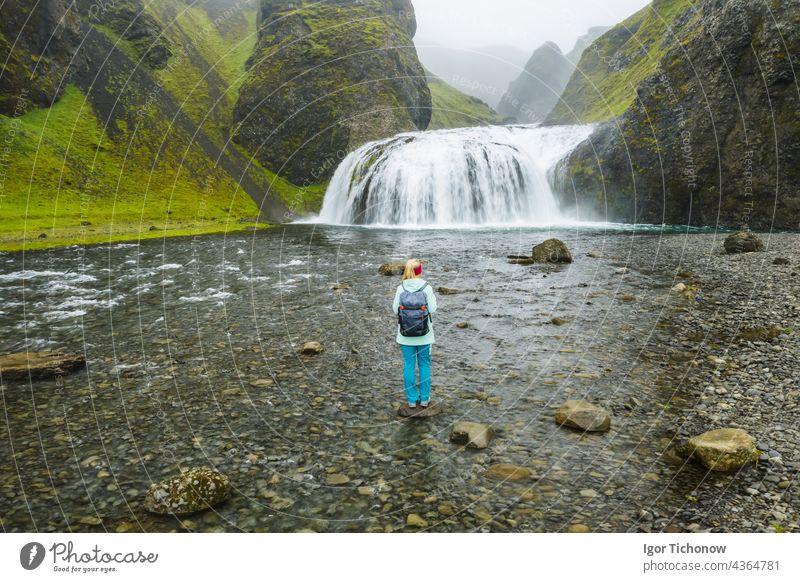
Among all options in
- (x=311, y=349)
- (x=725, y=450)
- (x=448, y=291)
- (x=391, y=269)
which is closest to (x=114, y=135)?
(x=391, y=269)

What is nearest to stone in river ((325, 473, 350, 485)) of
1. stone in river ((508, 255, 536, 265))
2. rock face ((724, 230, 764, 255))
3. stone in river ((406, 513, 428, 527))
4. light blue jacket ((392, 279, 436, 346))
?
stone in river ((406, 513, 428, 527))

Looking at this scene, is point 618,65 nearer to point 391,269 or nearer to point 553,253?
point 553,253

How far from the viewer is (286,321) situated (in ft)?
51.0

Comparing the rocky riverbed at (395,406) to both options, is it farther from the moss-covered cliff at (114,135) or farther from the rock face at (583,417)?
the moss-covered cliff at (114,135)

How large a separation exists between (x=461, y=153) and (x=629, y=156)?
1861cm

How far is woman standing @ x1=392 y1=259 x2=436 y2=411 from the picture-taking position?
27.6ft

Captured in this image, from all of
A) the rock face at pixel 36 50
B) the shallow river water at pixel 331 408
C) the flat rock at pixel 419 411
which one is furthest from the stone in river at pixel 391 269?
the rock face at pixel 36 50

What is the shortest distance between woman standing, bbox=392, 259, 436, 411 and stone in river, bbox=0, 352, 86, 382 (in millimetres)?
8260

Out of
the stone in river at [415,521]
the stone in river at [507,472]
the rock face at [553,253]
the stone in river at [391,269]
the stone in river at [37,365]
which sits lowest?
the stone in river at [415,521]

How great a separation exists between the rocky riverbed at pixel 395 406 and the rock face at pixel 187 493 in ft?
0.50

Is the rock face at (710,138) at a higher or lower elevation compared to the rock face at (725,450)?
higher

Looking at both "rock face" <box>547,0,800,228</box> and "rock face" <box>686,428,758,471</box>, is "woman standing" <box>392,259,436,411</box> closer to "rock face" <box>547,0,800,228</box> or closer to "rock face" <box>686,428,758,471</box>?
"rock face" <box>686,428,758,471</box>

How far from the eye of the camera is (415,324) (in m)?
8.42

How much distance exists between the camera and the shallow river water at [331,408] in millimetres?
6145
